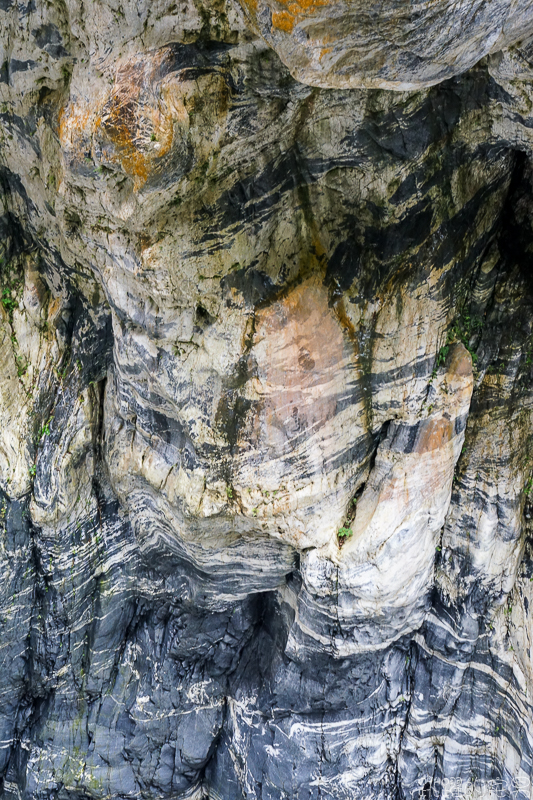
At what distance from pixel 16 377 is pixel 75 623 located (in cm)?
286

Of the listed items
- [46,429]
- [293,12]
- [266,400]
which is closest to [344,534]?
[266,400]

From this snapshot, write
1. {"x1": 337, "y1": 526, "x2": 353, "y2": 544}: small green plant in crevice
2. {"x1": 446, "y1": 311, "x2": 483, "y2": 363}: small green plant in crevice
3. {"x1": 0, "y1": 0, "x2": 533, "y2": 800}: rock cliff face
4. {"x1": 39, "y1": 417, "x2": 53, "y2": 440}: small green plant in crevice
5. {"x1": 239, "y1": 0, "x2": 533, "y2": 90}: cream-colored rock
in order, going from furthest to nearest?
{"x1": 39, "y1": 417, "x2": 53, "y2": 440}: small green plant in crevice
{"x1": 337, "y1": 526, "x2": 353, "y2": 544}: small green plant in crevice
{"x1": 446, "y1": 311, "x2": 483, "y2": 363}: small green plant in crevice
{"x1": 0, "y1": 0, "x2": 533, "y2": 800}: rock cliff face
{"x1": 239, "y1": 0, "x2": 533, "y2": 90}: cream-colored rock

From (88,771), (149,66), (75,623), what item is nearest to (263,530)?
(75,623)

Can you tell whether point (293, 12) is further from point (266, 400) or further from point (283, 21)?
point (266, 400)

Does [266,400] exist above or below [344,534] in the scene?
above

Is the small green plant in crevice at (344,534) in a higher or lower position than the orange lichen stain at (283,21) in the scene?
lower

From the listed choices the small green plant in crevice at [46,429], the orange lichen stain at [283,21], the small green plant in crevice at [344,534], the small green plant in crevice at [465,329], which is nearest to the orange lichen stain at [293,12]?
the orange lichen stain at [283,21]

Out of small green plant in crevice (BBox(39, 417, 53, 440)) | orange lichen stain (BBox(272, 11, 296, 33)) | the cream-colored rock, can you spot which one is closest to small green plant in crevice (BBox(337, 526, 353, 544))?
small green plant in crevice (BBox(39, 417, 53, 440))

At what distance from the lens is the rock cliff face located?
3.57 metres

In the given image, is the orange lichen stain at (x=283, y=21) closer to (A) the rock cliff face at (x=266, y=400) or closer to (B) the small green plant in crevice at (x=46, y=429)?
(A) the rock cliff face at (x=266, y=400)

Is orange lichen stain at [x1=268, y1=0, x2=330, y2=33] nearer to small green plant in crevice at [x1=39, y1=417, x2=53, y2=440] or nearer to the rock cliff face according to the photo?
the rock cliff face

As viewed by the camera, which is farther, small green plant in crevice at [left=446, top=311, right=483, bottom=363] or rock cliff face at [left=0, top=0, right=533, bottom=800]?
small green plant in crevice at [left=446, top=311, right=483, bottom=363]

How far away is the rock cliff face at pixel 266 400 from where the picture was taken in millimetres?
3570

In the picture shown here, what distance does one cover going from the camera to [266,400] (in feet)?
Result: 16.2
